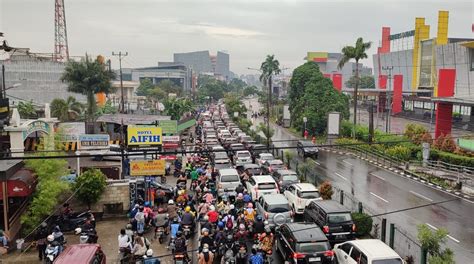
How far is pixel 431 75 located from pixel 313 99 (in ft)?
100

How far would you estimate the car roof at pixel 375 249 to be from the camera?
476 inches

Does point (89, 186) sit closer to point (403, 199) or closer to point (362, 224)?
point (362, 224)

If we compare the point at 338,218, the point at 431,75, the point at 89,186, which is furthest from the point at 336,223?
the point at 431,75

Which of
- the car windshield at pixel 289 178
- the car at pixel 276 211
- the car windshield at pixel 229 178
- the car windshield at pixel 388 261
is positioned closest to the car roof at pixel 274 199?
the car at pixel 276 211

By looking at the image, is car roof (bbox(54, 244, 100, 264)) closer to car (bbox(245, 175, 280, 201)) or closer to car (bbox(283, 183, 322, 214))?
car (bbox(245, 175, 280, 201))

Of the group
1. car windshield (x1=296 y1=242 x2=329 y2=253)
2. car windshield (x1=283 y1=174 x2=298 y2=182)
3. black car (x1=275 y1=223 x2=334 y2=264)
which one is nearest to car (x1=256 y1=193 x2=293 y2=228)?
black car (x1=275 y1=223 x2=334 y2=264)

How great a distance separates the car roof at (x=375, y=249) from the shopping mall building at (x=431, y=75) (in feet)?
93.8

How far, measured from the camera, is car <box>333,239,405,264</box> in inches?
472

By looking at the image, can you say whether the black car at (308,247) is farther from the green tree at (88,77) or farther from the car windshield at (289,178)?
the green tree at (88,77)

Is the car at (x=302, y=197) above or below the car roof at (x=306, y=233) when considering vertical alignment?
below

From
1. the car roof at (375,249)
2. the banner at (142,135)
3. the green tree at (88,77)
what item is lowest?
the car roof at (375,249)

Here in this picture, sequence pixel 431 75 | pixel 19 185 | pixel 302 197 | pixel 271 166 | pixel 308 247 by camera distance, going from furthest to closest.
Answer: pixel 431 75 → pixel 271 166 → pixel 302 197 → pixel 19 185 → pixel 308 247

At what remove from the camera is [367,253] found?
12.3 metres

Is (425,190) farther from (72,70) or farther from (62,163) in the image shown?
(72,70)
